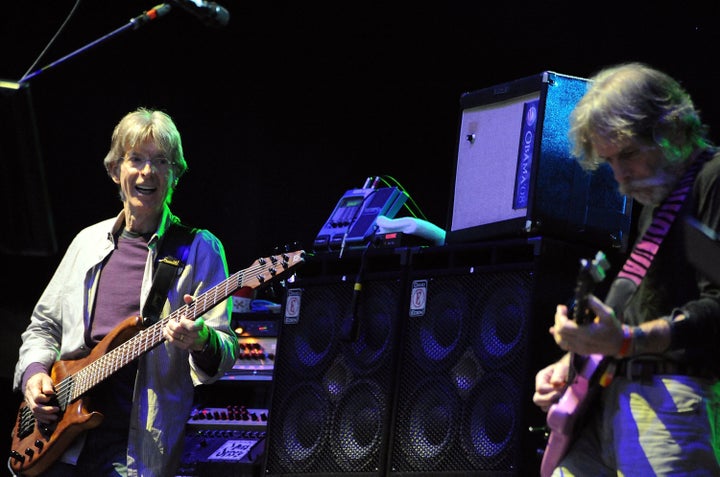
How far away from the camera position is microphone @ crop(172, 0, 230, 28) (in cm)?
349

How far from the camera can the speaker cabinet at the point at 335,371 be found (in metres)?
3.74

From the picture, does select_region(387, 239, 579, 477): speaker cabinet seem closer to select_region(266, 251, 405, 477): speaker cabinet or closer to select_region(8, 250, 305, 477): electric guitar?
select_region(266, 251, 405, 477): speaker cabinet

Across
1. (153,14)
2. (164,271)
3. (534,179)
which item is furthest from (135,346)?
(534,179)

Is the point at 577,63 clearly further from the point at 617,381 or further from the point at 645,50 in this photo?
the point at 617,381

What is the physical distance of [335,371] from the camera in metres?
3.89

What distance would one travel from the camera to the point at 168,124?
160 inches

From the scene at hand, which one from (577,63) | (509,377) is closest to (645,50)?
(577,63)

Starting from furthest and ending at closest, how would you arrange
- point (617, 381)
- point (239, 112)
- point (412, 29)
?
point (239, 112), point (412, 29), point (617, 381)

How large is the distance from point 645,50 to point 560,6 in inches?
17.5

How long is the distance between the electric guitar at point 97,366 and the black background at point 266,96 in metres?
1.59

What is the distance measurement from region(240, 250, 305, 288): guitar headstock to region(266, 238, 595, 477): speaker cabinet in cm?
30

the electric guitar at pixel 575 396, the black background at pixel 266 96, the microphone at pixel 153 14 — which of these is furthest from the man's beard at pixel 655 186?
the black background at pixel 266 96

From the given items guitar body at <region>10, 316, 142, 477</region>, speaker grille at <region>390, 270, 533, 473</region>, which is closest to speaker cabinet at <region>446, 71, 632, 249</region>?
speaker grille at <region>390, 270, 533, 473</region>

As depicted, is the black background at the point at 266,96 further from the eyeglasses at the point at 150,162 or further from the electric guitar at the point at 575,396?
the electric guitar at the point at 575,396
